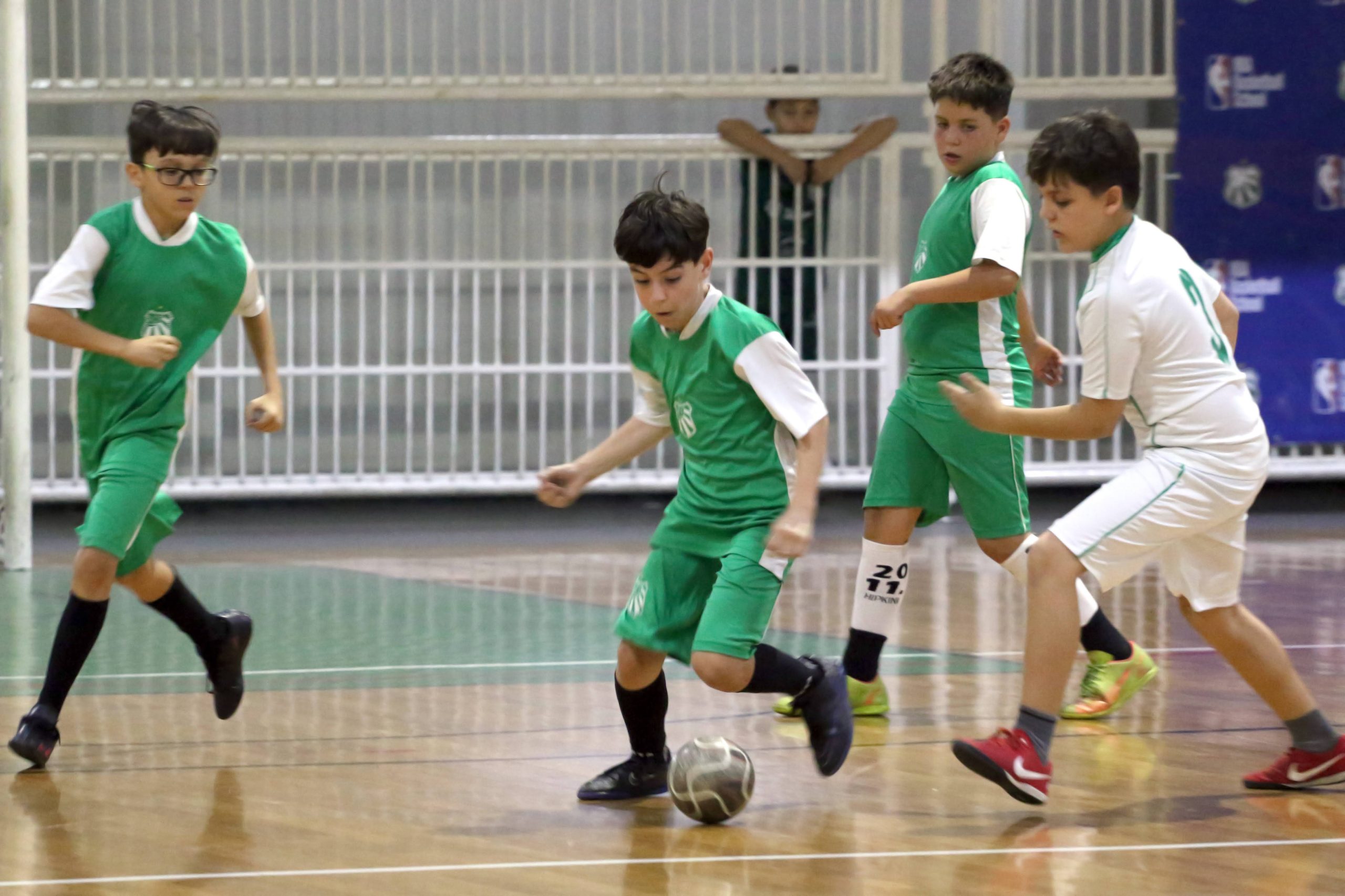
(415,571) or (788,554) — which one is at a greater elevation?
(788,554)

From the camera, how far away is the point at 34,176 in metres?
8.55


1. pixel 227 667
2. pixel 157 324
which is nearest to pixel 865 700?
pixel 227 667

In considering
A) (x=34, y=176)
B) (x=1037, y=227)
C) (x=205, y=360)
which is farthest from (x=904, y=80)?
(x=34, y=176)

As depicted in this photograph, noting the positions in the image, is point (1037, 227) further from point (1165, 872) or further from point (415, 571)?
point (1165, 872)

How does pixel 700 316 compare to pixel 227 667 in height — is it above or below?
above

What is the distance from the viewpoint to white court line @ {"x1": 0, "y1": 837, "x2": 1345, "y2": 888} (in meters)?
2.98

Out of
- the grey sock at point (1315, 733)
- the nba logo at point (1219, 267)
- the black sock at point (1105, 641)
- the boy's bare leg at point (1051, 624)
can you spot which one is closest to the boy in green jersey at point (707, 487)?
the boy's bare leg at point (1051, 624)

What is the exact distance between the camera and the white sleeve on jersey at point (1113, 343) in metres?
3.29

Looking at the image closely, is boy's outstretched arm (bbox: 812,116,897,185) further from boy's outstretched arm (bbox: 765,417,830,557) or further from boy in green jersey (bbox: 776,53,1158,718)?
boy's outstretched arm (bbox: 765,417,830,557)

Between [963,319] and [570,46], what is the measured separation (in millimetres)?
4922

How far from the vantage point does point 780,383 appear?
131 inches

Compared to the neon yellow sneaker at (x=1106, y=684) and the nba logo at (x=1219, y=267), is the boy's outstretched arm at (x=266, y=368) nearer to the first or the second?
the neon yellow sneaker at (x=1106, y=684)

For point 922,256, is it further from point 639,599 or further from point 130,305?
point 130,305

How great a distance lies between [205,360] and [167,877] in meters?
5.98
